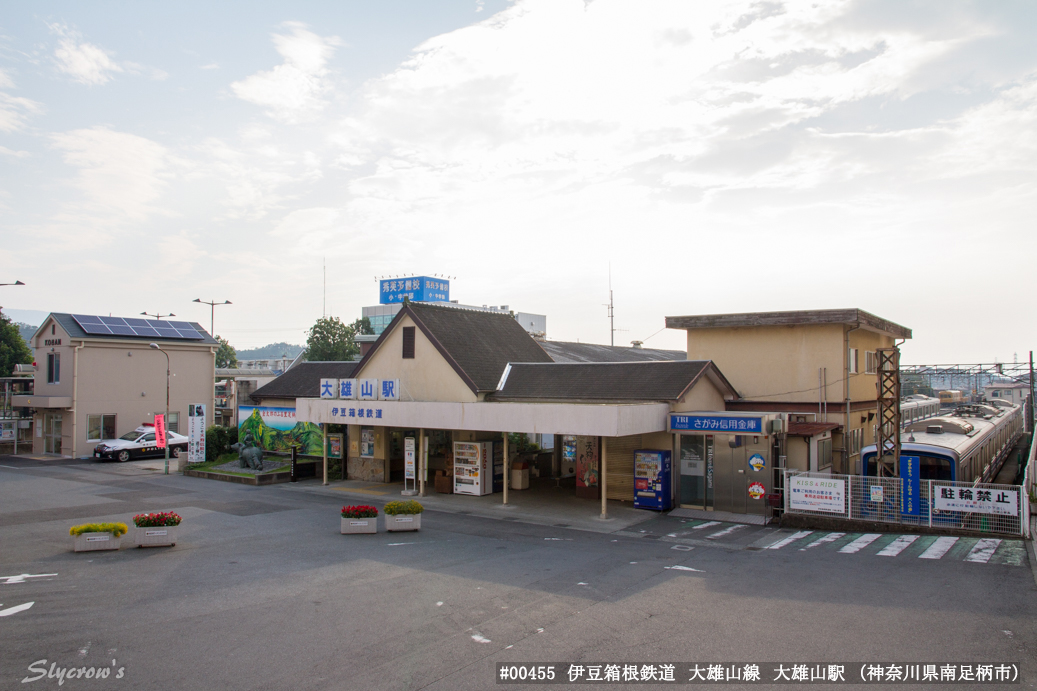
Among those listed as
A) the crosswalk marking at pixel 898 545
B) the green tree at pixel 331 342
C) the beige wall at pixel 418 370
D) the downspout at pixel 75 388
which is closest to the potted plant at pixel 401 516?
the beige wall at pixel 418 370

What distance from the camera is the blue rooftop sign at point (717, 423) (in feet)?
67.1

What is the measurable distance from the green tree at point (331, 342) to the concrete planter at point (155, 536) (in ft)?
156

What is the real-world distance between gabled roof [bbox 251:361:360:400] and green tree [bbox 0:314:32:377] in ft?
114

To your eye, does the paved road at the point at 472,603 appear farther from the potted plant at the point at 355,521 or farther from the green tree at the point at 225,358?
the green tree at the point at 225,358

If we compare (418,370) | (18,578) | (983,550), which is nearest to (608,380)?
(418,370)

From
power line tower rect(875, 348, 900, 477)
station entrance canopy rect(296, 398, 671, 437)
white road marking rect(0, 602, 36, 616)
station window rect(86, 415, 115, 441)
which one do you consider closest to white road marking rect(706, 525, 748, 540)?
station entrance canopy rect(296, 398, 671, 437)

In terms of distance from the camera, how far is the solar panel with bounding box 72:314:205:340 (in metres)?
38.3

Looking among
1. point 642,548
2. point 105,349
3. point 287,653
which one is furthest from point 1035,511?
point 105,349

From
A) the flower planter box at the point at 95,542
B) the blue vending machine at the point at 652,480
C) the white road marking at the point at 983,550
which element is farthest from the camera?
the blue vending machine at the point at 652,480

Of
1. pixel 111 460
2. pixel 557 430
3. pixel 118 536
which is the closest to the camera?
pixel 118 536

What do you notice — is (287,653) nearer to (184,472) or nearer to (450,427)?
(450,427)

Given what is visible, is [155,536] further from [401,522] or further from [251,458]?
[251,458]

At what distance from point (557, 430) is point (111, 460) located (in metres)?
28.1

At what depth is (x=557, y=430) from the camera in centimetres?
2119
